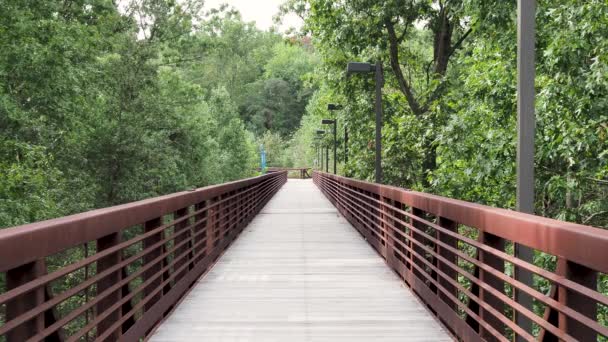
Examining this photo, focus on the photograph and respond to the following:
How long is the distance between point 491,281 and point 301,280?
12.8ft

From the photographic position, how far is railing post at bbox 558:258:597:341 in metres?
3.06

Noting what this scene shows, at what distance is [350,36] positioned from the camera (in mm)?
22328

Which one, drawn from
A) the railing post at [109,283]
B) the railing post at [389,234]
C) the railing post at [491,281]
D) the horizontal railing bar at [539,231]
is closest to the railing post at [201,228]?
the railing post at [389,234]

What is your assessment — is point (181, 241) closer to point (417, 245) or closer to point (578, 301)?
point (417, 245)

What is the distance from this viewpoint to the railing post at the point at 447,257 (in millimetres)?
5672

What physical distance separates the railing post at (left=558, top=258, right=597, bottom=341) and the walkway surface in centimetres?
226

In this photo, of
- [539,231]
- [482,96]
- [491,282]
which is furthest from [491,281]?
[482,96]

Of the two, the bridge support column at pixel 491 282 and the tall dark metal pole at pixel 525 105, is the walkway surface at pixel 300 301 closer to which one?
A: the bridge support column at pixel 491 282

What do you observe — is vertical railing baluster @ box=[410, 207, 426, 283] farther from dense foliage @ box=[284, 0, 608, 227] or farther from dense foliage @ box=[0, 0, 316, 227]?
dense foliage @ box=[0, 0, 316, 227]

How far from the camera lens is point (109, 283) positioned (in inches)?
179

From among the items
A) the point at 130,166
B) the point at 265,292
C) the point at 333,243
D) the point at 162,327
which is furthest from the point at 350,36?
the point at 162,327

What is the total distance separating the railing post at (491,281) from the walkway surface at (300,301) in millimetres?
848

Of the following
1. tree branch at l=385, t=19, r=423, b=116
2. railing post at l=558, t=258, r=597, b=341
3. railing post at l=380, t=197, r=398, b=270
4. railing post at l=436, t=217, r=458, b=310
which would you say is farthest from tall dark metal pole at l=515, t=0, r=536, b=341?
tree branch at l=385, t=19, r=423, b=116

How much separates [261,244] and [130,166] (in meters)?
20.6
